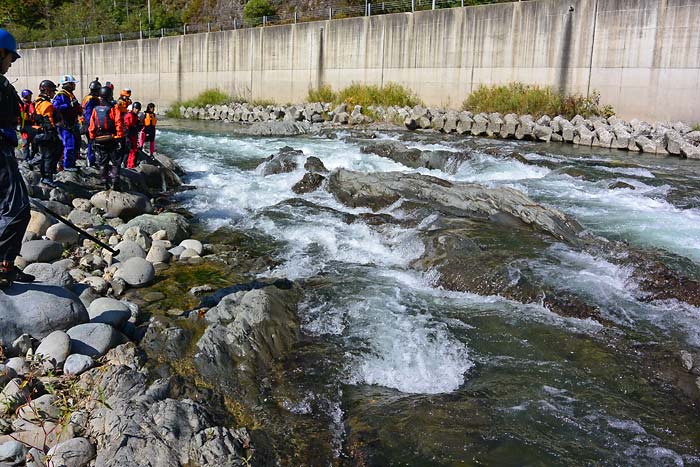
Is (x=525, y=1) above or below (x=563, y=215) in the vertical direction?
above

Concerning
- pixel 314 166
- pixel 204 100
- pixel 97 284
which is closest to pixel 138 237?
pixel 97 284

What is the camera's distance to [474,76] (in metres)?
23.2

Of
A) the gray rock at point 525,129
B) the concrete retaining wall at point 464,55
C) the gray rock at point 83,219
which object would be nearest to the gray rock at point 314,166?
the gray rock at point 83,219

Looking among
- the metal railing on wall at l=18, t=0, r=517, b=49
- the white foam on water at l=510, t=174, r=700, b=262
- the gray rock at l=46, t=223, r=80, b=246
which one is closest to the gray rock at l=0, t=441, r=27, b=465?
the gray rock at l=46, t=223, r=80, b=246

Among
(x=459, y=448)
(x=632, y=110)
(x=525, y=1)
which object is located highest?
(x=525, y=1)

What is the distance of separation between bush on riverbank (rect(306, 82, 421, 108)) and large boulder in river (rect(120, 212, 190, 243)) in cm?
1789

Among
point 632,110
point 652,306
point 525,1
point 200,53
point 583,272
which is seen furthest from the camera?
point 200,53

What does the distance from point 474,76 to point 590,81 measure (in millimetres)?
4739

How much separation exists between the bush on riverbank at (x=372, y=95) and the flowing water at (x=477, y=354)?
15.6 meters

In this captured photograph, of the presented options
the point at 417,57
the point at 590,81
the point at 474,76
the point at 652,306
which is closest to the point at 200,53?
the point at 417,57

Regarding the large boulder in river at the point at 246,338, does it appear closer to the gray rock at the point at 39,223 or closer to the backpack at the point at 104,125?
the gray rock at the point at 39,223

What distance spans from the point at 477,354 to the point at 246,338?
228cm

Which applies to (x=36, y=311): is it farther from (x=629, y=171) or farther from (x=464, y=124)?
(x=464, y=124)

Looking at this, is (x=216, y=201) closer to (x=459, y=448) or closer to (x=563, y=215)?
(x=563, y=215)
